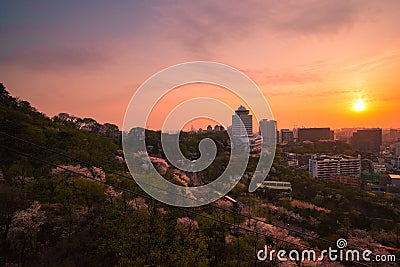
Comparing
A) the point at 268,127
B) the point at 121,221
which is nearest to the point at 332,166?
the point at 268,127

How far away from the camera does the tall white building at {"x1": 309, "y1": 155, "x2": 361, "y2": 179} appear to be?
18.3 metres

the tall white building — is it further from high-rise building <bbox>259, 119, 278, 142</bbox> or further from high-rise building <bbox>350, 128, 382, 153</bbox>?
high-rise building <bbox>350, 128, 382, 153</bbox>

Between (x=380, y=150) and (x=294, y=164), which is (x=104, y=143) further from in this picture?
(x=380, y=150)

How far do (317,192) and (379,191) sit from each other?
Result: 5230 mm

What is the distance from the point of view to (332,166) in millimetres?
18750

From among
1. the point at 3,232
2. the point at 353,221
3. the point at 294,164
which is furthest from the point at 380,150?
the point at 3,232

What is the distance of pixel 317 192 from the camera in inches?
473

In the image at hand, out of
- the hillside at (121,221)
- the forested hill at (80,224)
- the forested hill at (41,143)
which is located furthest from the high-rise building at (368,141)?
the forested hill at (80,224)

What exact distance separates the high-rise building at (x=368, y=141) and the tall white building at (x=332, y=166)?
698 inches

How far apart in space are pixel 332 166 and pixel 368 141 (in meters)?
20.6

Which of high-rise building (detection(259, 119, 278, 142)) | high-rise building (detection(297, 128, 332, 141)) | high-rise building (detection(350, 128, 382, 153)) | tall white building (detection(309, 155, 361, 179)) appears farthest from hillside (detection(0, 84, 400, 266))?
high-rise building (detection(297, 128, 332, 141))

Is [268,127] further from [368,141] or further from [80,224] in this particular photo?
[368,141]

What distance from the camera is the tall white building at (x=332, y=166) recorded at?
1831 centimetres

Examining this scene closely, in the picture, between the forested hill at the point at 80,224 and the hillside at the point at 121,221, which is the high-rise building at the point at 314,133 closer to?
the hillside at the point at 121,221
